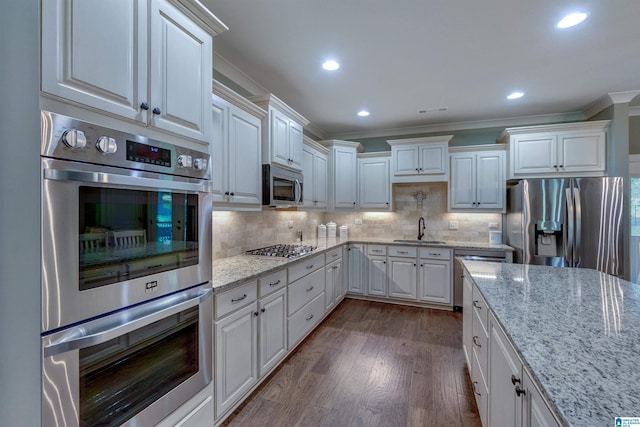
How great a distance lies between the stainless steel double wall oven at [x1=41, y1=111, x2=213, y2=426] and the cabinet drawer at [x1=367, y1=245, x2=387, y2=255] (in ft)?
10.2

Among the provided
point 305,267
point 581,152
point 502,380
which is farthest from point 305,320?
point 581,152

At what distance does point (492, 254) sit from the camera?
12.2 feet

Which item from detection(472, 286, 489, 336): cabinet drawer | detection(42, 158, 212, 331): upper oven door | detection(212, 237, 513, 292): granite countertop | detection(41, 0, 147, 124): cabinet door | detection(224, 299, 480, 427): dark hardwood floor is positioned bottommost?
detection(224, 299, 480, 427): dark hardwood floor

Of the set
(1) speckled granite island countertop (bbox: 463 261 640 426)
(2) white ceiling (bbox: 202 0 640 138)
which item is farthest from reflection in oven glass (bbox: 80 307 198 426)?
(2) white ceiling (bbox: 202 0 640 138)

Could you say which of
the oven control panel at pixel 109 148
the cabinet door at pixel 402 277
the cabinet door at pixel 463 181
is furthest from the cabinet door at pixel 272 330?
the cabinet door at pixel 463 181

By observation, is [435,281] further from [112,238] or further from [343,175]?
[112,238]

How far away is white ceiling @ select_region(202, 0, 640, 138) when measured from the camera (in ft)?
6.40

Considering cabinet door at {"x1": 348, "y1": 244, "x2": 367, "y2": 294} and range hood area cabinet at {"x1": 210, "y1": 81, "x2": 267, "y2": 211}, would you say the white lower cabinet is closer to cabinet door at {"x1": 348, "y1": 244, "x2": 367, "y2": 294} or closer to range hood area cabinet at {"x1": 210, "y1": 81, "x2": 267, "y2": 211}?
range hood area cabinet at {"x1": 210, "y1": 81, "x2": 267, "y2": 211}

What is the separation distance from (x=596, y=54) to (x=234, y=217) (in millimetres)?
3596

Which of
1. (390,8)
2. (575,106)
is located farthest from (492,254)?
(390,8)

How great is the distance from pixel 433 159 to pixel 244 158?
9.68 feet

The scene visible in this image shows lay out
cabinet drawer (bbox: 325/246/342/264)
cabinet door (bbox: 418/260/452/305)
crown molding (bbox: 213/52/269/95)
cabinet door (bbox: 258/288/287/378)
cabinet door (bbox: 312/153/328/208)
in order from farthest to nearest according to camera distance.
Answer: cabinet door (bbox: 312/153/328/208) < cabinet door (bbox: 418/260/452/305) < cabinet drawer (bbox: 325/246/342/264) < crown molding (bbox: 213/52/269/95) < cabinet door (bbox: 258/288/287/378)

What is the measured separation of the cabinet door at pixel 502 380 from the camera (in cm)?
108

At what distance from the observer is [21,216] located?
35.3 inches
